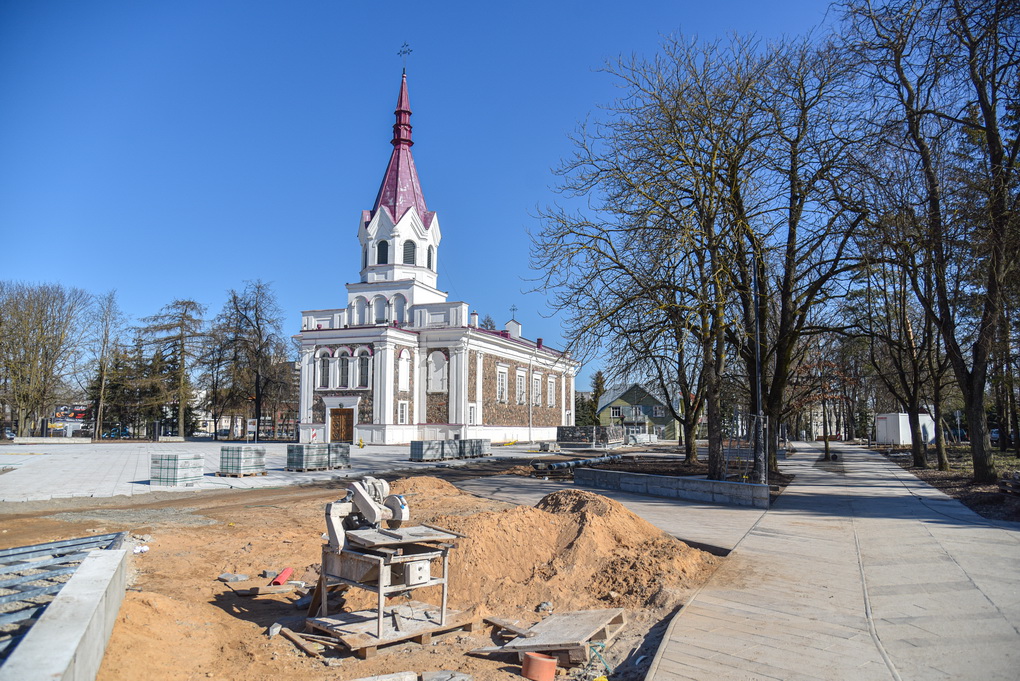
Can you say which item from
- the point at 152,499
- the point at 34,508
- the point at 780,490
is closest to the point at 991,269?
the point at 780,490

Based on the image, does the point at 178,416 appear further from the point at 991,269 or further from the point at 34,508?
the point at 991,269

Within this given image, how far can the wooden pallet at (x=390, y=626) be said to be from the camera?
6.80m

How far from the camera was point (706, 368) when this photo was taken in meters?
19.2

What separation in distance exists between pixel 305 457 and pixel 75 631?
23.0 meters

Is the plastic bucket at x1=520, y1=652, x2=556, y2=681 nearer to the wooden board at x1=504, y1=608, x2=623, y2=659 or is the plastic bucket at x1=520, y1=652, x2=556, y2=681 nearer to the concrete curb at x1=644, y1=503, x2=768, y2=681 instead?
the wooden board at x1=504, y1=608, x2=623, y2=659

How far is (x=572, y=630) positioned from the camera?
6852mm

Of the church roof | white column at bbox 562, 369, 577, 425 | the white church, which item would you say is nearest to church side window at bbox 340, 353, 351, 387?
the white church

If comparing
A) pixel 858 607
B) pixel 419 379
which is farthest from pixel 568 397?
pixel 858 607

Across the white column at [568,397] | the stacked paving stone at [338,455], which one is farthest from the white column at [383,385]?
the white column at [568,397]

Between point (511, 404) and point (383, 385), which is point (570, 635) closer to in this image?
point (383, 385)

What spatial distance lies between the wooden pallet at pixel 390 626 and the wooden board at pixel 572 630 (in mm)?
1031

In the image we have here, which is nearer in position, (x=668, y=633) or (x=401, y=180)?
(x=668, y=633)

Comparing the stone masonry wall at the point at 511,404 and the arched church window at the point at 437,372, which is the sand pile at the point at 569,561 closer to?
the arched church window at the point at 437,372

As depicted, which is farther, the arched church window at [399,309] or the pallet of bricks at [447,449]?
the arched church window at [399,309]
